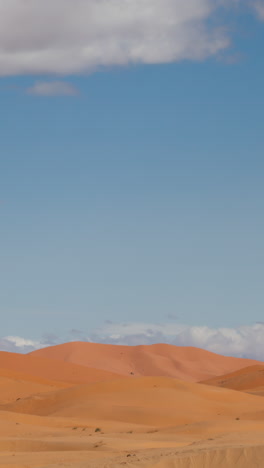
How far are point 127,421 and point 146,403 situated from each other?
4.02 metres

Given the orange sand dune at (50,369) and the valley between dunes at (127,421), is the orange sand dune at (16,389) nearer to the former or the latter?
the valley between dunes at (127,421)

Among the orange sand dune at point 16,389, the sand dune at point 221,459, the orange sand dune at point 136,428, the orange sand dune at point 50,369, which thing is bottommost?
the sand dune at point 221,459

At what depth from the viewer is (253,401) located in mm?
37469

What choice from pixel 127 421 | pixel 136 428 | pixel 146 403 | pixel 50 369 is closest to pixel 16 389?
pixel 146 403

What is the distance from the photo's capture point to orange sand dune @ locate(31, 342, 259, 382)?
8046 centimetres

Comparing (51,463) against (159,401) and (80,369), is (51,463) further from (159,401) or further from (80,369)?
(80,369)

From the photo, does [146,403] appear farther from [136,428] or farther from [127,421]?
[136,428]

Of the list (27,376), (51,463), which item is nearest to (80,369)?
(27,376)

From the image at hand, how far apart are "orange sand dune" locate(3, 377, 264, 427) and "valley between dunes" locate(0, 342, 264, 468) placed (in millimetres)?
38

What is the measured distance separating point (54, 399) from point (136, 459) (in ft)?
72.0

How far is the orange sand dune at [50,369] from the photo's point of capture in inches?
2472

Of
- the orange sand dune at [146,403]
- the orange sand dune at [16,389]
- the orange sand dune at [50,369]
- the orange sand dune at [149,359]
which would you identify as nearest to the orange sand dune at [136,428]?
the orange sand dune at [146,403]

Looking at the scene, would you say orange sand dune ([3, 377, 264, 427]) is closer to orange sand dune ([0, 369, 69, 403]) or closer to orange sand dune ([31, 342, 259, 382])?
orange sand dune ([0, 369, 69, 403])

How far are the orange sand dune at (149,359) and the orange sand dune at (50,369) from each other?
1254 cm
